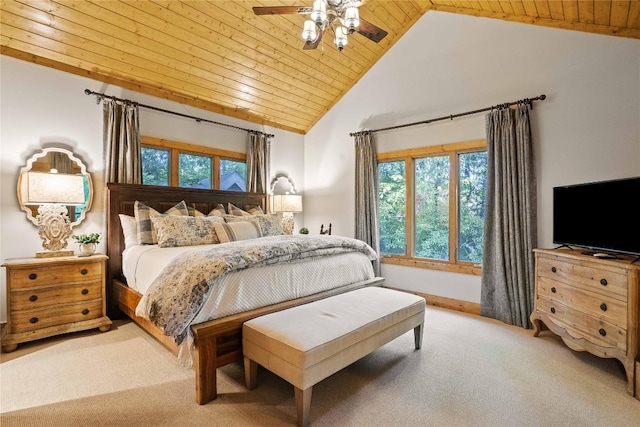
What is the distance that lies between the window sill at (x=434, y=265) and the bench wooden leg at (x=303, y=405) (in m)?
2.88

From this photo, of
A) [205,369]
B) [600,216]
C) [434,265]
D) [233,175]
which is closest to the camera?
[205,369]

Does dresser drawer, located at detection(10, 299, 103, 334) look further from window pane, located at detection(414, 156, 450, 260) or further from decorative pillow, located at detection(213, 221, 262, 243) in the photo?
window pane, located at detection(414, 156, 450, 260)

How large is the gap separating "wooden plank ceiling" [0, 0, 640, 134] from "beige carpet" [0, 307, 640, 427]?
2.77 meters

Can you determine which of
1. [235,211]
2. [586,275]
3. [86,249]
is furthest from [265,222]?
[586,275]

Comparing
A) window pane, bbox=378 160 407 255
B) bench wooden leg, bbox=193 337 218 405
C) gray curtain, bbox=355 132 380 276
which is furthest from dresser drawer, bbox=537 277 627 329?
bench wooden leg, bbox=193 337 218 405

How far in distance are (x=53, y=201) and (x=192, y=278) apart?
1967 millimetres

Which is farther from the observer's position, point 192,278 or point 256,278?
point 256,278

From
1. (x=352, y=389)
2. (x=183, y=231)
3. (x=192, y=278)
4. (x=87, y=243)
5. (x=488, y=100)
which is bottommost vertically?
(x=352, y=389)

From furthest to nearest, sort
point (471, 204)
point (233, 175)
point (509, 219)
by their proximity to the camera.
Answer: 1. point (233, 175)
2. point (471, 204)
3. point (509, 219)

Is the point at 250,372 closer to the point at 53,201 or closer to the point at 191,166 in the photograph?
the point at 53,201

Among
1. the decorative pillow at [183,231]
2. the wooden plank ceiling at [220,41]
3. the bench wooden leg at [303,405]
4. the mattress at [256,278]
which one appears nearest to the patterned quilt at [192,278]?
the mattress at [256,278]

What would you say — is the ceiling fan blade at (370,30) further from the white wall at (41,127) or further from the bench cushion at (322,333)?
the white wall at (41,127)

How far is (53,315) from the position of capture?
286 cm

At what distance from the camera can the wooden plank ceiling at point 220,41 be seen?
2.90m
